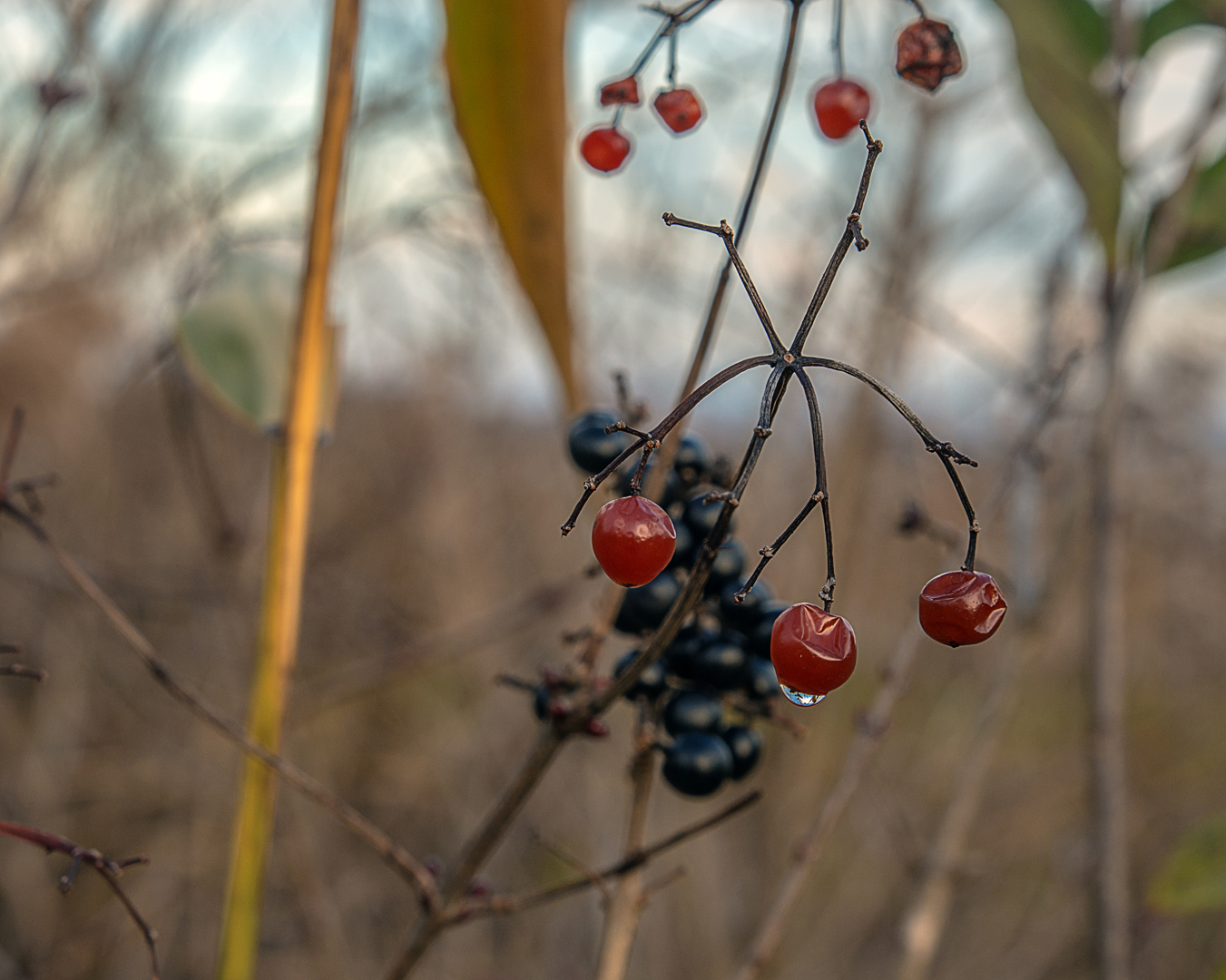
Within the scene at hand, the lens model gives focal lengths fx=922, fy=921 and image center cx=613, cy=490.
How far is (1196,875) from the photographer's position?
80 centimetres

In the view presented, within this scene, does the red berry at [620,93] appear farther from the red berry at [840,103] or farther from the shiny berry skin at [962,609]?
the shiny berry skin at [962,609]

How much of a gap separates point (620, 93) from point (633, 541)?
27 cm

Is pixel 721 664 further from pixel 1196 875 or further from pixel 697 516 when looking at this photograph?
pixel 1196 875

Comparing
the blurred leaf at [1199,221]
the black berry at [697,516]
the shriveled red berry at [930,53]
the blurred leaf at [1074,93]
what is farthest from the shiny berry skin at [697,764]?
the blurred leaf at [1199,221]

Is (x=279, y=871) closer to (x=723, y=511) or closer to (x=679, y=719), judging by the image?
(x=679, y=719)

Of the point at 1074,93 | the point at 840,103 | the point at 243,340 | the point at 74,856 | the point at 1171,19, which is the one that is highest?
the point at 1171,19

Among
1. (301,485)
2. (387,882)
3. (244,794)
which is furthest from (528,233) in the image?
(387,882)

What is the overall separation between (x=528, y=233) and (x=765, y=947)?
0.46 metres

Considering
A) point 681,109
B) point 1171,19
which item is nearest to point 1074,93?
point 1171,19

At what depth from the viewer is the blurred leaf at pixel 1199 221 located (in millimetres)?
762

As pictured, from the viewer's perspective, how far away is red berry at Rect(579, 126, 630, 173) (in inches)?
19.7

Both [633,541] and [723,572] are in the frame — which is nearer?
[633,541]

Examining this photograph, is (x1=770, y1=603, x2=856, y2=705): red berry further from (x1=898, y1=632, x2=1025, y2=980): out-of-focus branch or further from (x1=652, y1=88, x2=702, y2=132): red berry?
(x1=898, y1=632, x2=1025, y2=980): out-of-focus branch

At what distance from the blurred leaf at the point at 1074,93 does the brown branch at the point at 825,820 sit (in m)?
0.34
